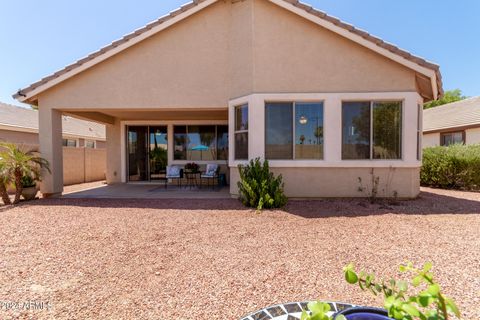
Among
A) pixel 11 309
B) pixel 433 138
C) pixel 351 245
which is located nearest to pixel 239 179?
pixel 351 245

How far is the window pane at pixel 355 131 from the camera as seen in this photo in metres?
8.53

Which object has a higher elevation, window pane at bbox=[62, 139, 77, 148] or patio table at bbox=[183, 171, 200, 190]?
window pane at bbox=[62, 139, 77, 148]

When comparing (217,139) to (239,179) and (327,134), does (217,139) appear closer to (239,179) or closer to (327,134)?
(239,179)

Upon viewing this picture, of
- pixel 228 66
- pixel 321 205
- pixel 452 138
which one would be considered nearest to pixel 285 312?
pixel 321 205

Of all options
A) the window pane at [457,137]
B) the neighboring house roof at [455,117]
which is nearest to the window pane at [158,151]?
the neighboring house roof at [455,117]

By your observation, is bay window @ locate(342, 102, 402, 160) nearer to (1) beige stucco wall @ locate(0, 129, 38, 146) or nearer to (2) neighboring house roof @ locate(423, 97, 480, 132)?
(2) neighboring house roof @ locate(423, 97, 480, 132)

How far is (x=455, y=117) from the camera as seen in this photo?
19109 millimetres

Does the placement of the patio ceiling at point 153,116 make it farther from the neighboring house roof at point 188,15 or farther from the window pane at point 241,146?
the window pane at point 241,146

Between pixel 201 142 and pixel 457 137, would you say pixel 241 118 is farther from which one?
pixel 457 137

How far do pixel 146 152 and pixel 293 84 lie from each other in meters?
9.71

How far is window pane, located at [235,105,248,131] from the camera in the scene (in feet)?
29.2

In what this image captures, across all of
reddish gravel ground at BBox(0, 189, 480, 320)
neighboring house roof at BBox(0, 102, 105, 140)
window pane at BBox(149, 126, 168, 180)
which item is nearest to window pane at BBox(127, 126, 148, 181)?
window pane at BBox(149, 126, 168, 180)

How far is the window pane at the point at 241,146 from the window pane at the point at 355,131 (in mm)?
3371

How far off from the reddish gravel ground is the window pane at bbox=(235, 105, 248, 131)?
10.3ft
